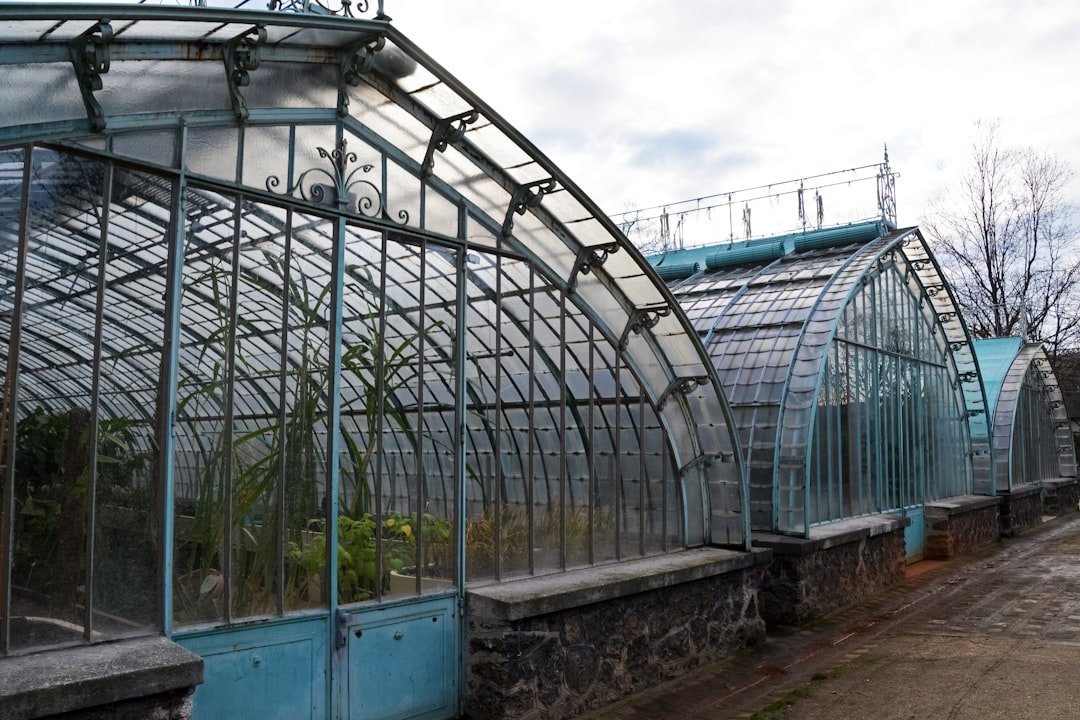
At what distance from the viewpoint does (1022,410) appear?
21.3 metres

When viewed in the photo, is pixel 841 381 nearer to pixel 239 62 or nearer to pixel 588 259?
pixel 588 259

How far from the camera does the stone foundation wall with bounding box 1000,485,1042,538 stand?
18.7 meters

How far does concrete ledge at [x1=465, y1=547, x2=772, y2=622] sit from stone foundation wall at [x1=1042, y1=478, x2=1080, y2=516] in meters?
16.9

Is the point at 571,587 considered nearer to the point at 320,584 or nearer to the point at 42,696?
the point at 320,584

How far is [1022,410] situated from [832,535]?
13175 mm

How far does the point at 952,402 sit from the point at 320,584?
14426 millimetres

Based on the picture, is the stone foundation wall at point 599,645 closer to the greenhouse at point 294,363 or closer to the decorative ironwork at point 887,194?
the greenhouse at point 294,363

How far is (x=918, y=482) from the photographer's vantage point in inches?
591

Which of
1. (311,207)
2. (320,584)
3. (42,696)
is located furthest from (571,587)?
(42,696)

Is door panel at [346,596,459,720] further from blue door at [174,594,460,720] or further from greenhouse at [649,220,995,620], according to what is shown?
greenhouse at [649,220,995,620]

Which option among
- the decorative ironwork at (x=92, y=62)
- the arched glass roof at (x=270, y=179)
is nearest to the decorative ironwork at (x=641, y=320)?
the arched glass roof at (x=270, y=179)

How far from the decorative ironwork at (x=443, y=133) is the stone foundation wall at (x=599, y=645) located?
10.7ft

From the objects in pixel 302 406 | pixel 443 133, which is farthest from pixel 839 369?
pixel 302 406

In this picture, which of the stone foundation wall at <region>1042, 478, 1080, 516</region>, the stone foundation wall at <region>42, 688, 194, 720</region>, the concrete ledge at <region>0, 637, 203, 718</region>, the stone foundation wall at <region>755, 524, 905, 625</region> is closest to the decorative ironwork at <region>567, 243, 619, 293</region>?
the stone foundation wall at <region>755, 524, 905, 625</region>
